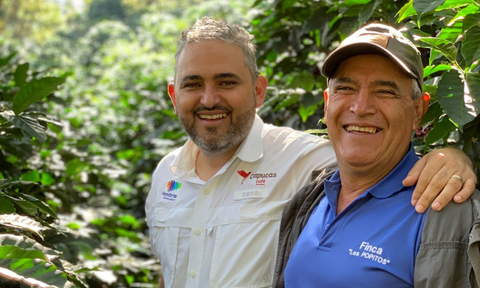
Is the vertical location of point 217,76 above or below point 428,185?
above

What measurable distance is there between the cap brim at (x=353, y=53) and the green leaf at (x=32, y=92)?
132 centimetres

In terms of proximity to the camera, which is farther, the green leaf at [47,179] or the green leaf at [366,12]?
the green leaf at [47,179]

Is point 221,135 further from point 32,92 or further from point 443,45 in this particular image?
point 443,45

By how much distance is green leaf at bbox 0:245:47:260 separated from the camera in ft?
5.45

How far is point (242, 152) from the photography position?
8.73 feet

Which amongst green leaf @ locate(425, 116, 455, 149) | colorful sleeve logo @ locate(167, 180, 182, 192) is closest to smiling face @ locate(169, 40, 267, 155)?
colorful sleeve logo @ locate(167, 180, 182, 192)

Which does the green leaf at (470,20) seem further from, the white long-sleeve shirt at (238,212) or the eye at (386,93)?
the white long-sleeve shirt at (238,212)

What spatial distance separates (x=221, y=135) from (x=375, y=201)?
975mm

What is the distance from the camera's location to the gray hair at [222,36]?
2684mm

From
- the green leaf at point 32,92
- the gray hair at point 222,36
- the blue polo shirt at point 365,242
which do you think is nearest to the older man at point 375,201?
the blue polo shirt at point 365,242

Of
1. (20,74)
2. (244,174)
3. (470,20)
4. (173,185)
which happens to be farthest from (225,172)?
(20,74)

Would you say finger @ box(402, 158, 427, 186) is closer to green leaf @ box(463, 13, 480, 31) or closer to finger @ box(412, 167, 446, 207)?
finger @ box(412, 167, 446, 207)

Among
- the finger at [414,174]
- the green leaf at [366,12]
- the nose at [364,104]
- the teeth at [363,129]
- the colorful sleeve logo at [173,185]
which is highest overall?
the green leaf at [366,12]

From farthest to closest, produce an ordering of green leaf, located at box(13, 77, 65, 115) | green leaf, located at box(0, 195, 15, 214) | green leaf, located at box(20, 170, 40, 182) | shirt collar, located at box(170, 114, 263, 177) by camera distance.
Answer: green leaf, located at box(20, 170, 40, 182) → shirt collar, located at box(170, 114, 263, 177) → green leaf, located at box(13, 77, 65, 115) → green leaf, located at box(0, 195, 15, 214)
